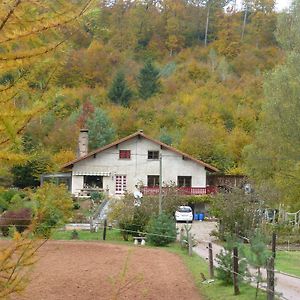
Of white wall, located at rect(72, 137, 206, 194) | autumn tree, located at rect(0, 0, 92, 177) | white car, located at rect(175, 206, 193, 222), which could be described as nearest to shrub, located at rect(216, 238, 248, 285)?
autumn tree, located at rect(0, 0, 92, 177)

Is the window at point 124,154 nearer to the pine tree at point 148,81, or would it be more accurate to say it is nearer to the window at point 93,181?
the window at point 93,181

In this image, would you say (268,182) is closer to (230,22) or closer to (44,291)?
(44,291)

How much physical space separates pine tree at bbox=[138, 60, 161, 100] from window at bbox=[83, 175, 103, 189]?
3427 cm

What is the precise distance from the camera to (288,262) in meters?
21.8

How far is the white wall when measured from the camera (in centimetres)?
4422

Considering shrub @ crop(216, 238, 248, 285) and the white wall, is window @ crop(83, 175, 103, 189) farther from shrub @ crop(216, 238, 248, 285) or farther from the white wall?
shrub @ crop(216, 238, 248, 285)

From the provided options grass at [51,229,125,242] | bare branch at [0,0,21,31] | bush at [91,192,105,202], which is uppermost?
bare branch at [0,0,21,31]

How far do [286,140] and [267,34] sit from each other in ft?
234

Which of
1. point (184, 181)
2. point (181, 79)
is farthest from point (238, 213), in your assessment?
point (181, 79)

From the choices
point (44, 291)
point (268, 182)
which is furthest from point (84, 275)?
point (268, 182)

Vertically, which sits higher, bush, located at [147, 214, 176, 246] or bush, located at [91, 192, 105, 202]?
bush, located at [91, 192, 105, 202]

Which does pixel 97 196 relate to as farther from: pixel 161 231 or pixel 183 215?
pixel 161 231

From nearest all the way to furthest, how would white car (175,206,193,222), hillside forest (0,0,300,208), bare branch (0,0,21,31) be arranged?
bare branch (0,0,21,31) → hillside forest (0,0,300,208) → white car (175,206,193,222)

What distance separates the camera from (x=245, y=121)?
6550 cm
